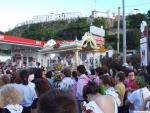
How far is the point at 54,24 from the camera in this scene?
14450 centimetres

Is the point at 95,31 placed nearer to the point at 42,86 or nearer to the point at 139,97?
the point at 42,86

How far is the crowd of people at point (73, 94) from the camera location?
310 cm


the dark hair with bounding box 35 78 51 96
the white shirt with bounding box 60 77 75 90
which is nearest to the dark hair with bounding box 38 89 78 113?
the dark hair with bounding box 35 78 51 96

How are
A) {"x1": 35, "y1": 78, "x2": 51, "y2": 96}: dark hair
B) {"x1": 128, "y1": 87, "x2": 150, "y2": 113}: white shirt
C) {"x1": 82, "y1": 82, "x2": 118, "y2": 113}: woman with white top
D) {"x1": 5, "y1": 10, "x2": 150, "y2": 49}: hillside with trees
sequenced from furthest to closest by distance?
{"x1": 5, "y1": 10, "x2": 150, "y2": 49}: hillside with trees
{"x1": 35, "y1": 78, "x2": 51, "y2": 96}: dark hair
{"x1": 128, "y1": 87, "x2": 150, "y2": 113}: white shirt
{"x1": 82, "y1": 82, "x2": 118, "y2": 113}: woman with white top

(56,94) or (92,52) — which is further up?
(56,94)

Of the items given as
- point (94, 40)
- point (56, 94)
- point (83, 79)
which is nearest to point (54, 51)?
point (94, 40)

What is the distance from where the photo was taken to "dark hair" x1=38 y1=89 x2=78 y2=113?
303 centimetres

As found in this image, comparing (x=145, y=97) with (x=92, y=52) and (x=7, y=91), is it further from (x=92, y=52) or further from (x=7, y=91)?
(x=92, y=52)

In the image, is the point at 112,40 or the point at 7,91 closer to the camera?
the point at 7,91

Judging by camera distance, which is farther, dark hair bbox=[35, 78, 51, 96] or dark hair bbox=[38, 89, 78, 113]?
dark hair bbox=[35, 78, 51, 96]

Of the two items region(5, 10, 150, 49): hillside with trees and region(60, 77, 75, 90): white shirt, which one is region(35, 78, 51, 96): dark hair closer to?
region(60, 77, 75, 90): white shirt

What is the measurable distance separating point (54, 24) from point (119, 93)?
13495 centimetres

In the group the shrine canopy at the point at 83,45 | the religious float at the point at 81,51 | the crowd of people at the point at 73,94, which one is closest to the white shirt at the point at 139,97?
the crowd of people at the point at 73,94

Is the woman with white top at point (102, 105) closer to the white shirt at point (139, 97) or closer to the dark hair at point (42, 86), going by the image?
the white shirt at point (139, 97)
